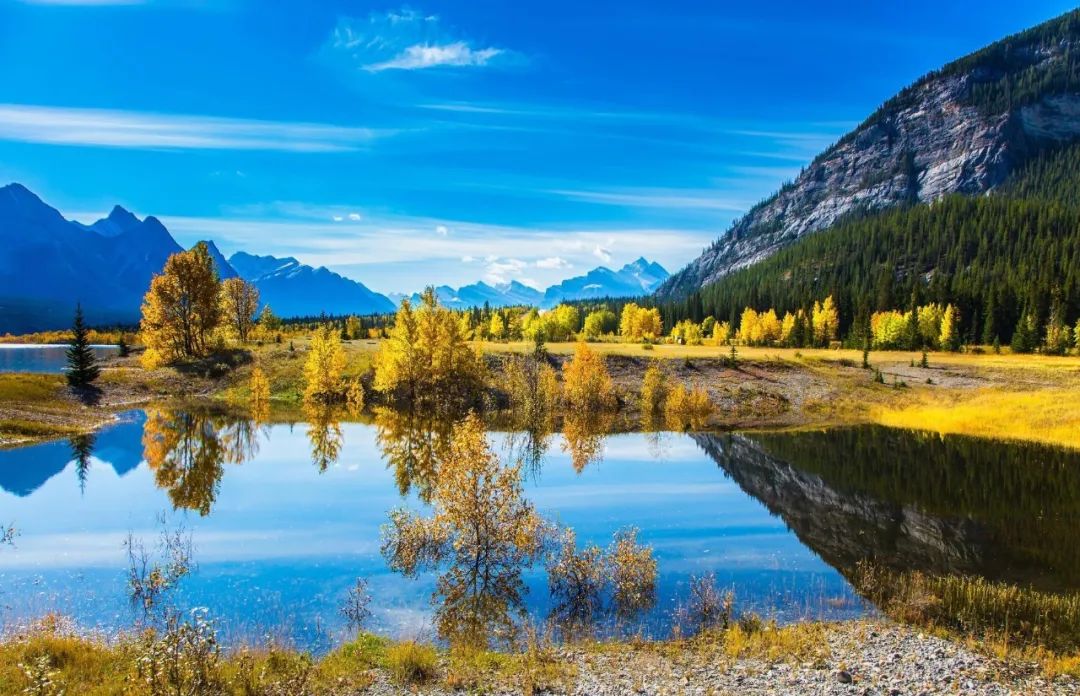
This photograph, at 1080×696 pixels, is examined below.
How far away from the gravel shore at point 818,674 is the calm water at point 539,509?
343cm

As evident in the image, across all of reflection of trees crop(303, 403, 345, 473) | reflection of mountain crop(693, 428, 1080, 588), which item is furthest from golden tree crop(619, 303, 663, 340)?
reflection of mountain crop(693, 428, 1080, 588)

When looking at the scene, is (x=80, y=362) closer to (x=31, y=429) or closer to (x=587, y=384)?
(x=31, y=429)

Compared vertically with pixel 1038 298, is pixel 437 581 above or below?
below

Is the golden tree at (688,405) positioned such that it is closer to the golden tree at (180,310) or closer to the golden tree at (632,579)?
the golden tree at (632,579)

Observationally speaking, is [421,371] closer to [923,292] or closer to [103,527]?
[103,527]

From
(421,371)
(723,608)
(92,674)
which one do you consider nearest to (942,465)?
(723,608)

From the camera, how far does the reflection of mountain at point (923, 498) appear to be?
1147 inches

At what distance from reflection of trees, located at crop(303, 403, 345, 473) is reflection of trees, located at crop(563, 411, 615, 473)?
2049cm

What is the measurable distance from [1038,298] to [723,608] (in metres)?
149

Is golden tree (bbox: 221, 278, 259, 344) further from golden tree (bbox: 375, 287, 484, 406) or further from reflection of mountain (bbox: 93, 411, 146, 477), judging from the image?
reflection of mountain (bbox: 93, 411, 146, 477)

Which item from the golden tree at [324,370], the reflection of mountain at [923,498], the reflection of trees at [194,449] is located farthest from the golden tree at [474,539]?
the golden tree at [324,370]

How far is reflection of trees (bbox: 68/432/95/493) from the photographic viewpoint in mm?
42188

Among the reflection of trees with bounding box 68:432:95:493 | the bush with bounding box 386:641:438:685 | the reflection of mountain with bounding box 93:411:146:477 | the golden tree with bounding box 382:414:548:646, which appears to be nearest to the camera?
the bush with bounding box 386:641:438:685

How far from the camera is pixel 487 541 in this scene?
2572cm
